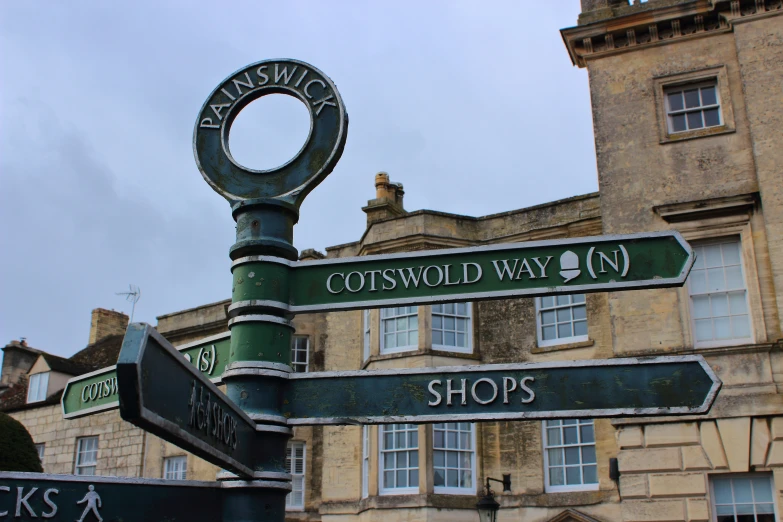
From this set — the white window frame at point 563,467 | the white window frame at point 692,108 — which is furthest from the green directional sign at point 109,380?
the white window frame at point 563,467

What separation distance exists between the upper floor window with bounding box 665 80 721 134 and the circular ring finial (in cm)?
1250

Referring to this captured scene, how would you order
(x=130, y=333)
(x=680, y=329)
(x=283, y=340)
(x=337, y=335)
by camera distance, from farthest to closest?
(x=337, y=335) → (x=680, y=329) → (x=283, y=340) → (x=130, y=333)

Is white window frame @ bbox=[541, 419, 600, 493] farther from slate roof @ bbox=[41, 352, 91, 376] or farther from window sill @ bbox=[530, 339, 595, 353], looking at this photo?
slate roof @ bbox=[41, 352, 91, 376]

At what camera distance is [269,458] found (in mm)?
3297

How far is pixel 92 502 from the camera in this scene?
9.29ft

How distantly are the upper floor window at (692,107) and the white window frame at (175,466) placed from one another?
1574cm

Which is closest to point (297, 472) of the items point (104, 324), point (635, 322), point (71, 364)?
point (635, 322)

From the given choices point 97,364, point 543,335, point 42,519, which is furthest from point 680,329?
point 97,364

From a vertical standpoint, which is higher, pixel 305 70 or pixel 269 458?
pixel 305 70

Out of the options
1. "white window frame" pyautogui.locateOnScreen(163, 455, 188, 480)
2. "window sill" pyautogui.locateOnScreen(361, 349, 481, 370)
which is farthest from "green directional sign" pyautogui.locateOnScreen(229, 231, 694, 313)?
"white window frame" pyautogui.locateOnScreen(163, 455, 188, 480)

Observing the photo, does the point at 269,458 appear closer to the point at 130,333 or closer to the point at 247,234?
the point at 247,234

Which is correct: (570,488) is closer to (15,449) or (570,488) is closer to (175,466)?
(175,466)

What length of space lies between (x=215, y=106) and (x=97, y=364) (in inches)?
1049

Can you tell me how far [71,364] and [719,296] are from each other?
21.7 meters
